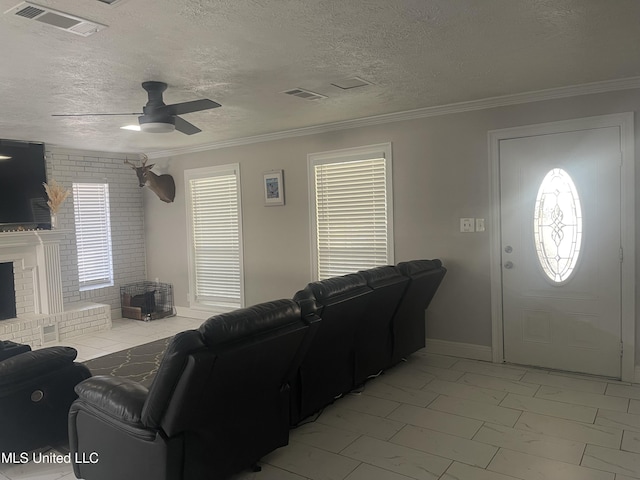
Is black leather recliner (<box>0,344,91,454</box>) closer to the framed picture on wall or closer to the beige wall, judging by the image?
the beige wall

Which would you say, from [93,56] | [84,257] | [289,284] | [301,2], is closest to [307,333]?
[301,2]

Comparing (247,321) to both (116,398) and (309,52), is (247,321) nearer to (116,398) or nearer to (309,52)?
(116,398)

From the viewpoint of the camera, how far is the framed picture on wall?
6.04 m

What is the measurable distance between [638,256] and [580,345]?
91cm

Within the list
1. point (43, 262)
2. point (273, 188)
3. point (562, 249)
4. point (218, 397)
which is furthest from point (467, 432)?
point (43, 262)

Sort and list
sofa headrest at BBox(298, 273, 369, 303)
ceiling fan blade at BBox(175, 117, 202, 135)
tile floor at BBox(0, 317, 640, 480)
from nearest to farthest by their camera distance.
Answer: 1. tile floor at BBox(0, 317, 640, 480)
2. sofa headrest at BBox(298, 273, 369, 303)
3. ceiling fan blade at BBox(175, 117, 202, 135)

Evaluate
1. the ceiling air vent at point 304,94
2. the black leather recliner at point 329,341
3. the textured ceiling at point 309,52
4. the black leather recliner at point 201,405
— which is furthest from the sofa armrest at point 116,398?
the ceiling air vent at point 304,94

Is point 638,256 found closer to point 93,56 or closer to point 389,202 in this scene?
point 389,202

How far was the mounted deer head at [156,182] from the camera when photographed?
6.77 m

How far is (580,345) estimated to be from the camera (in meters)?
4.26

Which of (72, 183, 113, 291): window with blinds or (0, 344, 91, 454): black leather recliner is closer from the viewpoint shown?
(0, 344, 91, 454): black leather recliner

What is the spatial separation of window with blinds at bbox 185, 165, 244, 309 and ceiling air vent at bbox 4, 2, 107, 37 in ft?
12.8

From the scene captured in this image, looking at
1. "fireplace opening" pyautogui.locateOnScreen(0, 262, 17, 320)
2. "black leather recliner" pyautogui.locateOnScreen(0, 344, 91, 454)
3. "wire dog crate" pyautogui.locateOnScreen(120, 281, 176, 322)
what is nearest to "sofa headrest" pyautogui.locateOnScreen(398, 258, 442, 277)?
"black leather recliner" pyautogui.locateOnScreen(0, 344, 91, 454)

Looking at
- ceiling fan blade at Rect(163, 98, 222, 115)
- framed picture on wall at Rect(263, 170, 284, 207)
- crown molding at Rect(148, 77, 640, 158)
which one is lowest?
framed picture on wall at Rect(263, 170, 284, 207)
